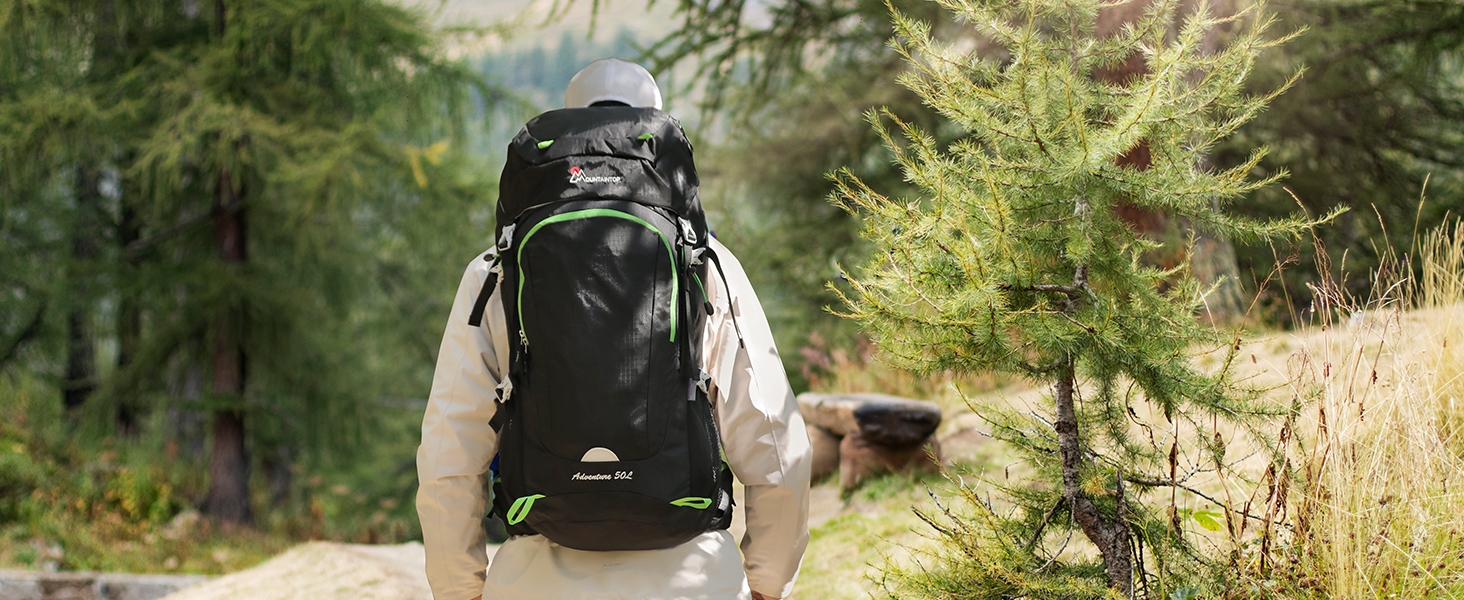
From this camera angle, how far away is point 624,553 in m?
1.66

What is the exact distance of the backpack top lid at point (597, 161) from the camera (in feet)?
5.48

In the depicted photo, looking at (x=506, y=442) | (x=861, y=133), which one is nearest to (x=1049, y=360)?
(x=506, y=442)

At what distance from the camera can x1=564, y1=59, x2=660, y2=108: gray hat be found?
1.92 m

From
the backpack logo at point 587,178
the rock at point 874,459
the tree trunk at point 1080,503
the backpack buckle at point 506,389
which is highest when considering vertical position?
the backpack logo at point 587,178

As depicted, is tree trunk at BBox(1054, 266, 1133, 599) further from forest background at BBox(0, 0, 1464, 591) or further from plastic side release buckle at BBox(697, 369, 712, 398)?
forest background at BBox(0, 0, 1464, 591)

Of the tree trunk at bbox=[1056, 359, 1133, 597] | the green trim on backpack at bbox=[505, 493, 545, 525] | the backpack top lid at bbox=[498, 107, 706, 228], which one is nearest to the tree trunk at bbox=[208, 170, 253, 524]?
the backpack top lid at bbox=[498, 107, 706, 228]

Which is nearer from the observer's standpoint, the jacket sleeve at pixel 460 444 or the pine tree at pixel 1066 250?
the jacket sleeve at pixel 460 444

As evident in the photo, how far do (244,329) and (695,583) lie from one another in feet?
28.6

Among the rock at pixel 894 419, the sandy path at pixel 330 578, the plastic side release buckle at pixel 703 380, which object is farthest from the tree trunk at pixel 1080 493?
the sandy path at pixel 330 578

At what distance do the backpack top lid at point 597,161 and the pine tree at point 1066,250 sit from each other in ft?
1.63

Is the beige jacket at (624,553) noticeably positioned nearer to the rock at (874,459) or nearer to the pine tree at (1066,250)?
the pine tree at (1066,250)

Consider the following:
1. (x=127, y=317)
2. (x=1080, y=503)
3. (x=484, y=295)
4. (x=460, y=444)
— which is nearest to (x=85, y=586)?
(x=127, y=317)

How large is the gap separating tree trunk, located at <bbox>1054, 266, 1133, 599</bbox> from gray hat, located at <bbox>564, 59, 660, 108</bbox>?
47.8 inches

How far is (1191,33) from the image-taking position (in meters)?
1.94
